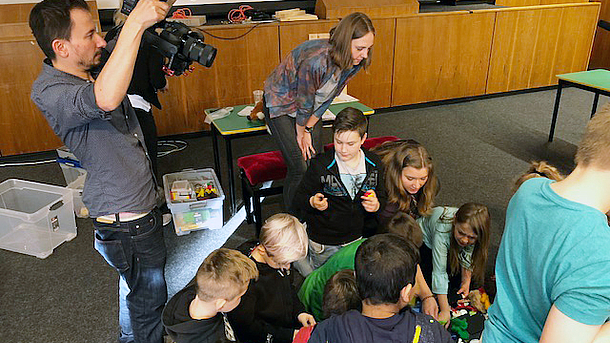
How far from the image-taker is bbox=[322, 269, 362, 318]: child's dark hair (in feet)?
5.61

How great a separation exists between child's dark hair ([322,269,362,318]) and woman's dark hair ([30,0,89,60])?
3.85 ft

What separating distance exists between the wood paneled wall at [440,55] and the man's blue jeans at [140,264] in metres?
3.95

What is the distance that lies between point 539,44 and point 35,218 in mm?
5492

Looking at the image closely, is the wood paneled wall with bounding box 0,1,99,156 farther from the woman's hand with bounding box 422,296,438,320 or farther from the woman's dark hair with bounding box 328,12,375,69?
the woman's hand with bounding box 422,296,438,320

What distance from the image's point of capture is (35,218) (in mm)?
2891

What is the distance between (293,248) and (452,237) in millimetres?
917

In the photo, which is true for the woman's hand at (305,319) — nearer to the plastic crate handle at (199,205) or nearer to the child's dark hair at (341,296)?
the child's dark hair at (341,296)

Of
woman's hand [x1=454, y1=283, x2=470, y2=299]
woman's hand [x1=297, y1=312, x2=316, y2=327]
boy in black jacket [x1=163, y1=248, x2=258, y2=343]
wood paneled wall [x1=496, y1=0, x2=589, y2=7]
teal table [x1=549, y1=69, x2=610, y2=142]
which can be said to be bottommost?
woman's hand [x1=454, y1=283, x2=470, y2=299]

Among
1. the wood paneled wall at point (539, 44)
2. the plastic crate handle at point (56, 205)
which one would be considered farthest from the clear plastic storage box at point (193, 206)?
the wood paneled wall at point (539, 44)

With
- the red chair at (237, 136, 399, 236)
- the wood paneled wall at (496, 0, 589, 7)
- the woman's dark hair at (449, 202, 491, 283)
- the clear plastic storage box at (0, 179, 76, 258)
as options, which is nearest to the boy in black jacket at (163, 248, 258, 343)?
the woman's dark hair at (449, 202, 491, 283)

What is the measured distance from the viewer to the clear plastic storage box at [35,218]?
9.72 ft

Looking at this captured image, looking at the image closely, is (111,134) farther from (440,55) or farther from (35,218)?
(440,55)

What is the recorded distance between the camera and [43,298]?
2.61 metres

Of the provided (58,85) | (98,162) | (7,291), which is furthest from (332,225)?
(7,291)
